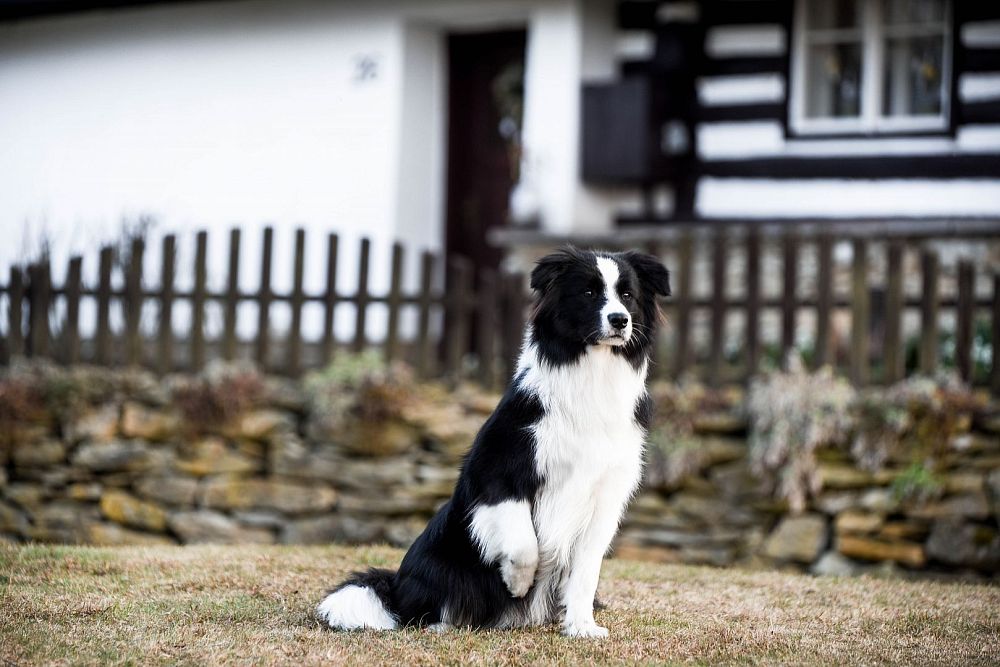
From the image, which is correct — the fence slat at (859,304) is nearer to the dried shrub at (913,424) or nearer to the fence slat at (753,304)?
the dried shrub at (913,424)

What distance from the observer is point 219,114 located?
38.7 feet

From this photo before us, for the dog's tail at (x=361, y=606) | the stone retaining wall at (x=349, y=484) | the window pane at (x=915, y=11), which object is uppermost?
the window pane at (x=915, y=11)

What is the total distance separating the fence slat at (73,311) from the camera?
9484 millimetres

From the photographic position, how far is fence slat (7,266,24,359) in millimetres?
9719

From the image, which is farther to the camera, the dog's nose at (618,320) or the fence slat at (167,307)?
the fence slat at (167,307)

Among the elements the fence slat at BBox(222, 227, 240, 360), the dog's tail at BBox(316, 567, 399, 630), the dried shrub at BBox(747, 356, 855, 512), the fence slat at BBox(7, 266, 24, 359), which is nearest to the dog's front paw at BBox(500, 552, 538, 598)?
the dog's tail at BBox(316, 567, 399, 630)

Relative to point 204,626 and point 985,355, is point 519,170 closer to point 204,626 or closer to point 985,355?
point 985,355

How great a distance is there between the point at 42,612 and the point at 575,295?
2363 mm

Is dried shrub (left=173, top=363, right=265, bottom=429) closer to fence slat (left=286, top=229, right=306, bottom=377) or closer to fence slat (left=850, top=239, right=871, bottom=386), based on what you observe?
fence slat (left=286, top=229, right=306, bottom=377)

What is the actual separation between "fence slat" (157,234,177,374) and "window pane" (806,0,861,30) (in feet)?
19.1

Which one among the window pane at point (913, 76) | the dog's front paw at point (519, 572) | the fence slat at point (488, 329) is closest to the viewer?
the dog's front paw at point (519, 572)

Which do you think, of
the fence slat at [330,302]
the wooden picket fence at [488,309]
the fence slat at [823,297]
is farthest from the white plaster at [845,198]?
the fence slat at [330,302]

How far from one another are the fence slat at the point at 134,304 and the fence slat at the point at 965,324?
20.4 ft

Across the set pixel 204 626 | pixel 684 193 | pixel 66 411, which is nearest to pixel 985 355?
pixel 684 193
